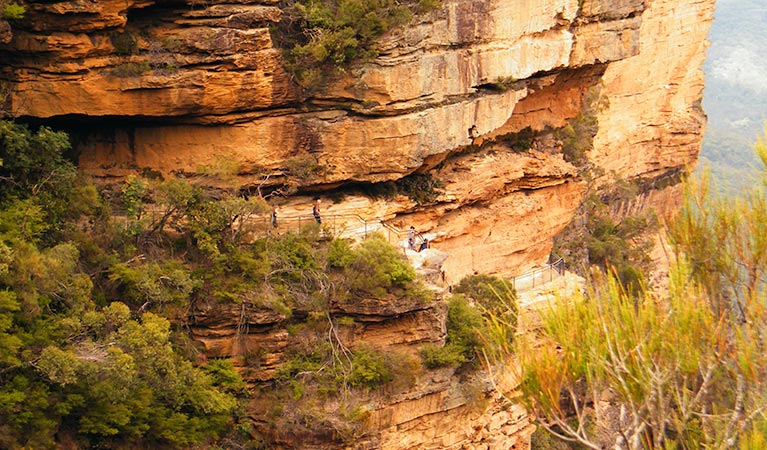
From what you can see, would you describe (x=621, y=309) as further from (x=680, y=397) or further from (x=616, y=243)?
(x=616, y=243)

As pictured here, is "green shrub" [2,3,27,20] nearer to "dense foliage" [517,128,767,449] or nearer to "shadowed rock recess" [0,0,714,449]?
"shadowed rock recess" [0,0,714,449]

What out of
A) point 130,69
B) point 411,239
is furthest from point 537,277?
point 130,69

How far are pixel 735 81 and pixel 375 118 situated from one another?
8074cm

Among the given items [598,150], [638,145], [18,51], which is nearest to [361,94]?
[18,51]

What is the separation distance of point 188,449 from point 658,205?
89.6 ft

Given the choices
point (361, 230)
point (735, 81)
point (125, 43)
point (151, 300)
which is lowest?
point (735, 81)

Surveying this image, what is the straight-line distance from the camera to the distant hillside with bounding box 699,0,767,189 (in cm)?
7201

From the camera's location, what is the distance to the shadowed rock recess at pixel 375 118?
1858 cm

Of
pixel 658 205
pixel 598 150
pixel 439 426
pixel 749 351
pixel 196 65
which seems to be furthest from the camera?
pixel 658 205

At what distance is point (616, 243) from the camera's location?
3297 cm

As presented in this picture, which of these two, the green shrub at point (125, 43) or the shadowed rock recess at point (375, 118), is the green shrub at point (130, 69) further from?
the green shrub at point (125, 43)

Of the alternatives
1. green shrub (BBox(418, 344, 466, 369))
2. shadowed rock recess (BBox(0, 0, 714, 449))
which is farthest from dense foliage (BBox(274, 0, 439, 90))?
green shrub (BBox(418, 344, 466, 369))

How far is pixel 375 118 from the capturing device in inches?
824

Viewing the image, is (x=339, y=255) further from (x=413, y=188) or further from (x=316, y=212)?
(x=413, y=188)
